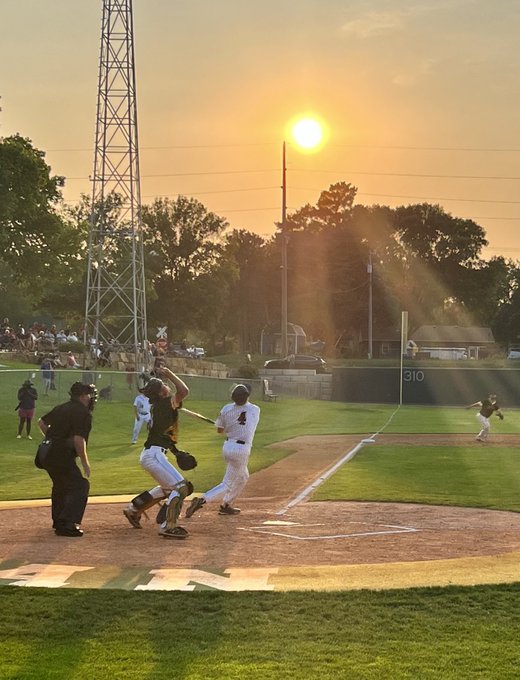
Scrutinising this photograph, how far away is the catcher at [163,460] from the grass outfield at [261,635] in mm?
3282

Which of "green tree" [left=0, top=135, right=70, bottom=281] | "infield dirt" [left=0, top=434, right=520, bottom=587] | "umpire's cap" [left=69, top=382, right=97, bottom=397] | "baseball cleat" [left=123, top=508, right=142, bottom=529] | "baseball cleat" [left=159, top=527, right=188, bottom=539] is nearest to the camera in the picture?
"infield dirt" [left=0, top=434, right=520, bottom=587]

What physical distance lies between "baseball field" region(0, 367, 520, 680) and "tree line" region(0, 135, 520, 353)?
36315 mm

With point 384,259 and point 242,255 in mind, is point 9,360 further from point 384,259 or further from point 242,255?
point 242,255

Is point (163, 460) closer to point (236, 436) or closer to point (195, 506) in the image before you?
point (195, 506)

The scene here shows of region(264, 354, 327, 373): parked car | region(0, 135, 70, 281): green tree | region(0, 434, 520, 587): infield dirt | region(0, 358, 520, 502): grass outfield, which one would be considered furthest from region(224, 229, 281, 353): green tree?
region(0, 434, 520, 587): infield dirt

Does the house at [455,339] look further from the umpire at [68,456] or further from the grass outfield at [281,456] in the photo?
the umpire at [68,456]

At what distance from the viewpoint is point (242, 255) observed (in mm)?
122812

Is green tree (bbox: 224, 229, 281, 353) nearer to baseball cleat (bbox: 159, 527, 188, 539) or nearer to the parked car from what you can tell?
the parked car

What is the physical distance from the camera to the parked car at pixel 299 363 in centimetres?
6556

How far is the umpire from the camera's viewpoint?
480 inches

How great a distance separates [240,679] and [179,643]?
0.99 m

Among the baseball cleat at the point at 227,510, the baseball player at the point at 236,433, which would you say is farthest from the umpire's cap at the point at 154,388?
the baseball cleat at the point at 227,510

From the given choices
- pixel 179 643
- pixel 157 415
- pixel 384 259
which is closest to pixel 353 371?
pixel 384 259

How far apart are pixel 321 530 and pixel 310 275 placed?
294ft
